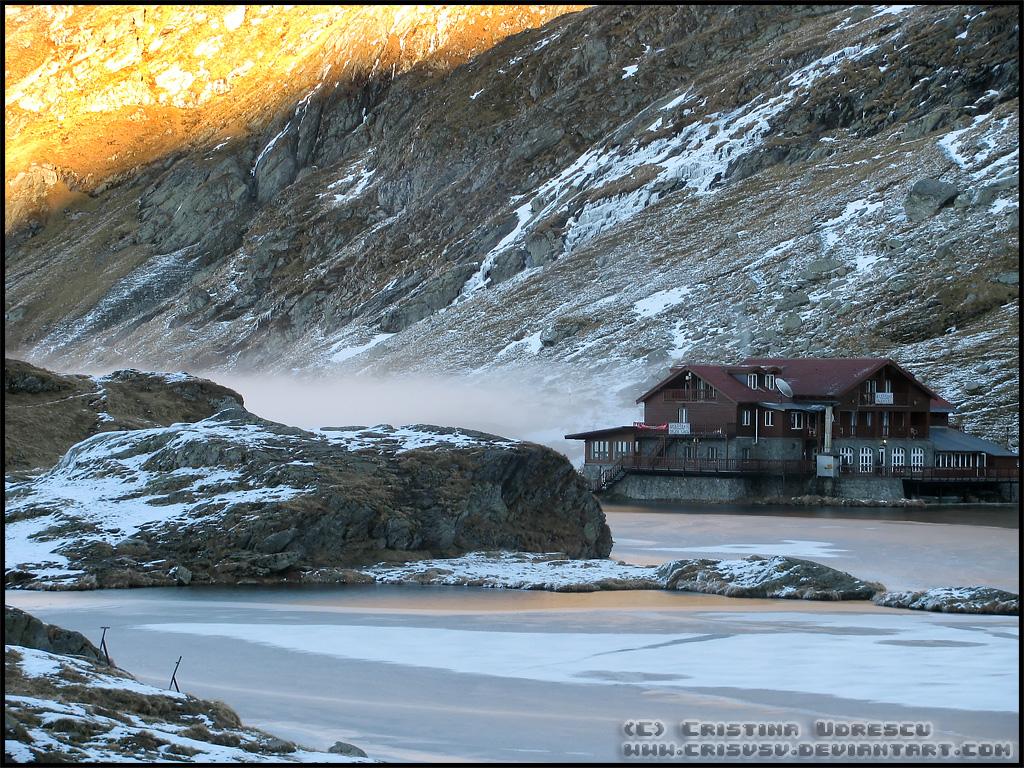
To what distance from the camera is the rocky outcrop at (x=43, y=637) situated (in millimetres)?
20477

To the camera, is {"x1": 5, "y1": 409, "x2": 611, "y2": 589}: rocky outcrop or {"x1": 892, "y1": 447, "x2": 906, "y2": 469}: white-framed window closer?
{"x1": 5, "y1": 409, "x2": 611, "y2": 589}: rocky outcrop

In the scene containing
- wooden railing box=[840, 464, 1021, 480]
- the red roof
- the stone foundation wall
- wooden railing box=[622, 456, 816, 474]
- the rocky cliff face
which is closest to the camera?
the stone foundation wall

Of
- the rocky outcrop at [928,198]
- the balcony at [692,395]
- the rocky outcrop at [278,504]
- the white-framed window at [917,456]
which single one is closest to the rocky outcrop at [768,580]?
the rocky outcrop at [278,504]

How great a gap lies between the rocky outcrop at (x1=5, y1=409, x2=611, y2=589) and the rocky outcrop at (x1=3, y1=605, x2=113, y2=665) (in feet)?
42.9

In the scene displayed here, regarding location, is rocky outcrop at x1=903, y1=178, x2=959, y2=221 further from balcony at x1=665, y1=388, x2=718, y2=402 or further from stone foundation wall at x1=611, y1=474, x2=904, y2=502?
stone foundation wall at x1=611, y1=474, x2=904, y2=502

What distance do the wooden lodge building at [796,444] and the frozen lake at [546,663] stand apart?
4020 cm

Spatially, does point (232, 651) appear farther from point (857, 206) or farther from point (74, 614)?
point (857, 206)

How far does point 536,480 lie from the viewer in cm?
4203

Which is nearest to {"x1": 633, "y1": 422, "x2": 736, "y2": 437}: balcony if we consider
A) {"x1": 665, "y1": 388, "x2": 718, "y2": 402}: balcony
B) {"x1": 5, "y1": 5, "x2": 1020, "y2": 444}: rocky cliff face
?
{"x1": 665, "y1": 388, "x2": 718, "y2": 402}: balcony

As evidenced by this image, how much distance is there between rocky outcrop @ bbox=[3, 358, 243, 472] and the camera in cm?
5012

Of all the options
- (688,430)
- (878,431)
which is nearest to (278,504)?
(688,430)

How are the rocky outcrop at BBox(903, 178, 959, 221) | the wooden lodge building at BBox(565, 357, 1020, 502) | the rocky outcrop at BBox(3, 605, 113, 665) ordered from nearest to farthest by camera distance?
the rocky outcrop at BBox(3, 605, 113, 665) < the wooden lodge building at BBox(565, 357, 1020, 502) < the rocky outcrop at BBox(903, 178, 959, 221)

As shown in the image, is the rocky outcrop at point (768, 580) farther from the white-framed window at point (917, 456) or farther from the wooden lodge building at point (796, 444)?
the white-framed window at point (917, 456)

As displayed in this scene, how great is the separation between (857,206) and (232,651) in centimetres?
11422
